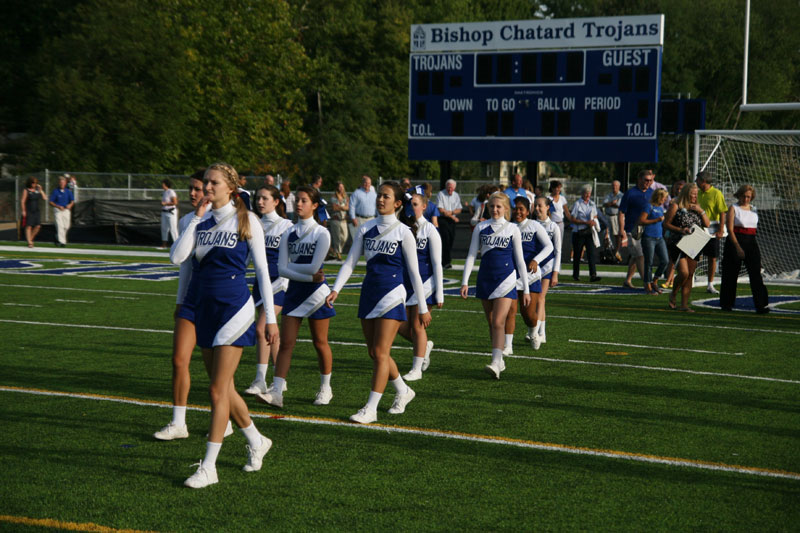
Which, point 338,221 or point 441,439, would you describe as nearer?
point 441,439

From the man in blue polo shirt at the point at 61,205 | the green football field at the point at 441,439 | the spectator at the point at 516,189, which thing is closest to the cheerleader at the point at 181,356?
the green football field at the point at 441,439

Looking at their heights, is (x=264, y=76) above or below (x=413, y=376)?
above

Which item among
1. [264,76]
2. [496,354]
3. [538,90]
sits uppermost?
[264,76]

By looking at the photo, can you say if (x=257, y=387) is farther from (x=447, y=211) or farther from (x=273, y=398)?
(x=447, y=211)

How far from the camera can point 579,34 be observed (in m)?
25.6

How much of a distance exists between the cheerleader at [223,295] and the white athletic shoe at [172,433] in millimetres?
980

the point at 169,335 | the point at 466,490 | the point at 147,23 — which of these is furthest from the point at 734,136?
the point at 147,23

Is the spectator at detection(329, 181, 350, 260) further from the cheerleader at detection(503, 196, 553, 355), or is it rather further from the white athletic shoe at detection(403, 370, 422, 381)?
the white athletic shoe at detection(403, 370, 422, 381)

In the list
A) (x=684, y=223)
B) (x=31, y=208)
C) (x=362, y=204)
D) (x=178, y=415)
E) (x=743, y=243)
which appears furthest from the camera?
(x=31, y=208)

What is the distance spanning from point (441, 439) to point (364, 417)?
0.68 meters

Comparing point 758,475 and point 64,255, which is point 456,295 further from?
point 64,255

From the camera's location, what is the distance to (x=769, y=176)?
99.5 ft

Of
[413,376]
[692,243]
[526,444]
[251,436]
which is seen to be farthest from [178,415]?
[692,243]

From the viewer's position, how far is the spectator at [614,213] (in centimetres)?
2141
